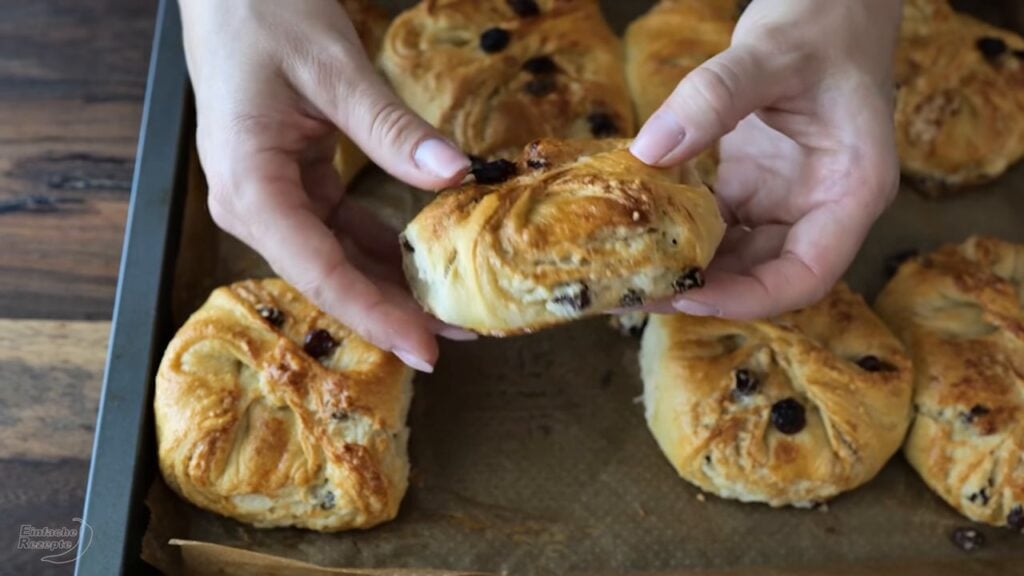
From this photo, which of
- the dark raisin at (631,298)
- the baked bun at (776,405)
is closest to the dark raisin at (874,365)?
the baked bun at (776,405)

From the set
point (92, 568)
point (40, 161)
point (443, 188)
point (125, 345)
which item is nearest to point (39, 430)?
point (125, 345)

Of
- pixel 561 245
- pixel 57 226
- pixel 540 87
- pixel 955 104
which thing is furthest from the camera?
pixel 955 104

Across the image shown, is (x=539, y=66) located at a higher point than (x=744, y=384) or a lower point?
higher

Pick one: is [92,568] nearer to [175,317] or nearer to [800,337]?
[175,317]

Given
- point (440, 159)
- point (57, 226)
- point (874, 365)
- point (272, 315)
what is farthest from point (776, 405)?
point (57, 226)

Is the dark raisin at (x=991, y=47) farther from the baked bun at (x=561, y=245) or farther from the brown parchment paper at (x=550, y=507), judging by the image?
the baked bun at (x=561, y=245)

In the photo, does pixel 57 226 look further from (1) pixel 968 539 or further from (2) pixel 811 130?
(1) pixel 968 539

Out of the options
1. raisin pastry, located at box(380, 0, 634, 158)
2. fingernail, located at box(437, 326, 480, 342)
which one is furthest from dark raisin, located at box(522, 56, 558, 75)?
fingernail, located at box(437, 326, 480, 342)
